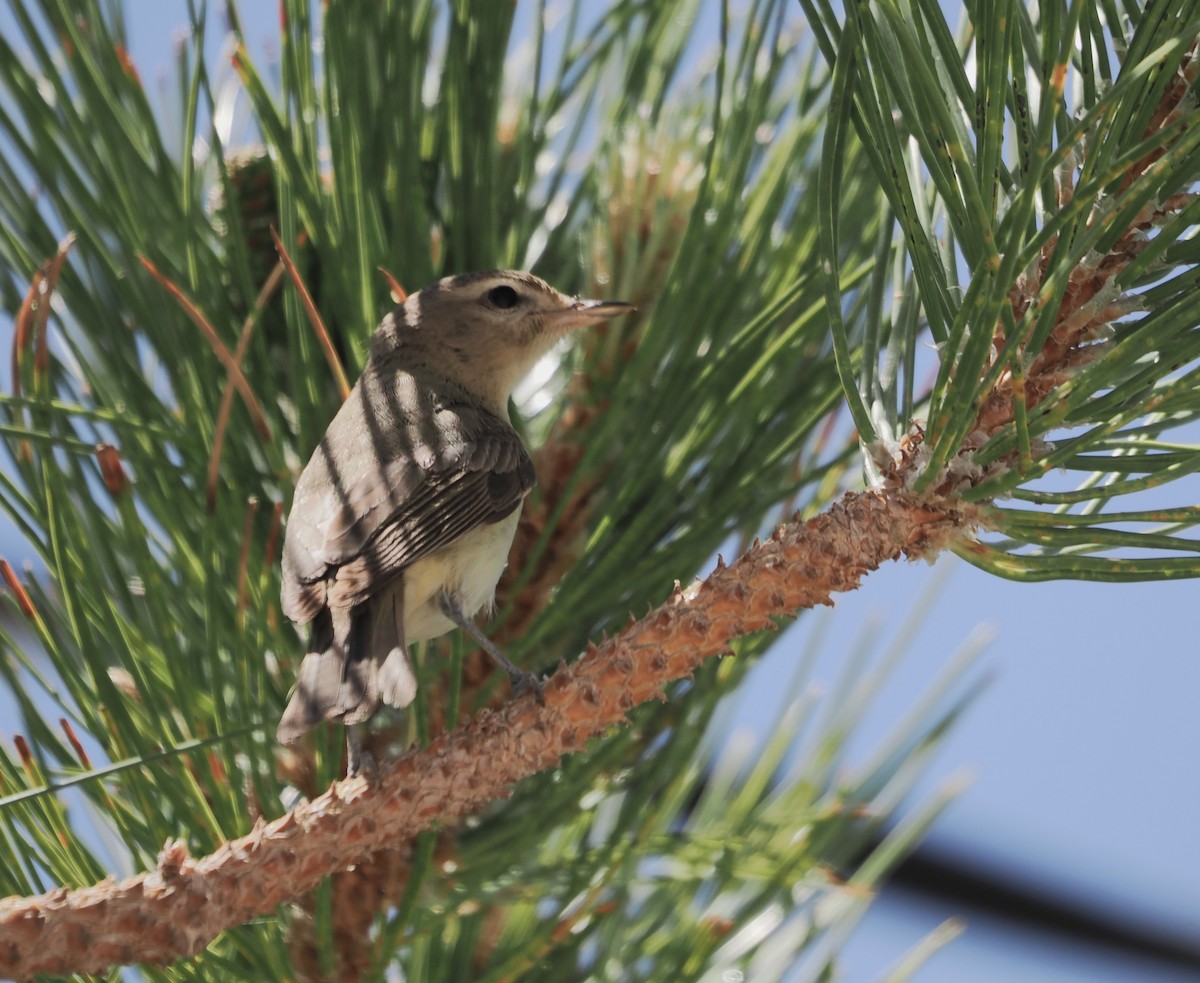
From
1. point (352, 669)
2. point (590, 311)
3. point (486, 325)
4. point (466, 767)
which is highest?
point (486, 325)

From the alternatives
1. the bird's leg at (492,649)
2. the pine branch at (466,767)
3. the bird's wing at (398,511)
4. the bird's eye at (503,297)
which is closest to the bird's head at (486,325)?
the bird's eye at (503,297)

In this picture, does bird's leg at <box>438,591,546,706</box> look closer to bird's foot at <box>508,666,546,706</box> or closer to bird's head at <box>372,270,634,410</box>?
bird's foot at <box>508,666,546,706</box>

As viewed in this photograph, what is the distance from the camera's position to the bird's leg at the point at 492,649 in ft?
5.58

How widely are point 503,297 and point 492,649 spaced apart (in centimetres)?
74

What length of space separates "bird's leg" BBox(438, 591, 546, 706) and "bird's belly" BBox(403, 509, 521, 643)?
0.02 meters

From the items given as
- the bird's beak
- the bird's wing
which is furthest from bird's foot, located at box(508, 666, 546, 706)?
the bird's beak

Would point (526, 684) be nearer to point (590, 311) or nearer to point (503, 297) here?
point (590, 311)

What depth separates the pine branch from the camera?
4.48 ft

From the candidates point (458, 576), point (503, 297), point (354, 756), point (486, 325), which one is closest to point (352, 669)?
point (354, 756)

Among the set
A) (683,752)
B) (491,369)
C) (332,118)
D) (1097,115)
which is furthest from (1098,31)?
(491,369)

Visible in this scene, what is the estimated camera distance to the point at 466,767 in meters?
1.56

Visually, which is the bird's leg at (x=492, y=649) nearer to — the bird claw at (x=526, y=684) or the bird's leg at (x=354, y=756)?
the bird claw at (x=526, y=684)

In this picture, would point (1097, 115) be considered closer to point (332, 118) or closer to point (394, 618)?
point (332, 118)

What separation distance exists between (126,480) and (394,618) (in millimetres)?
535
